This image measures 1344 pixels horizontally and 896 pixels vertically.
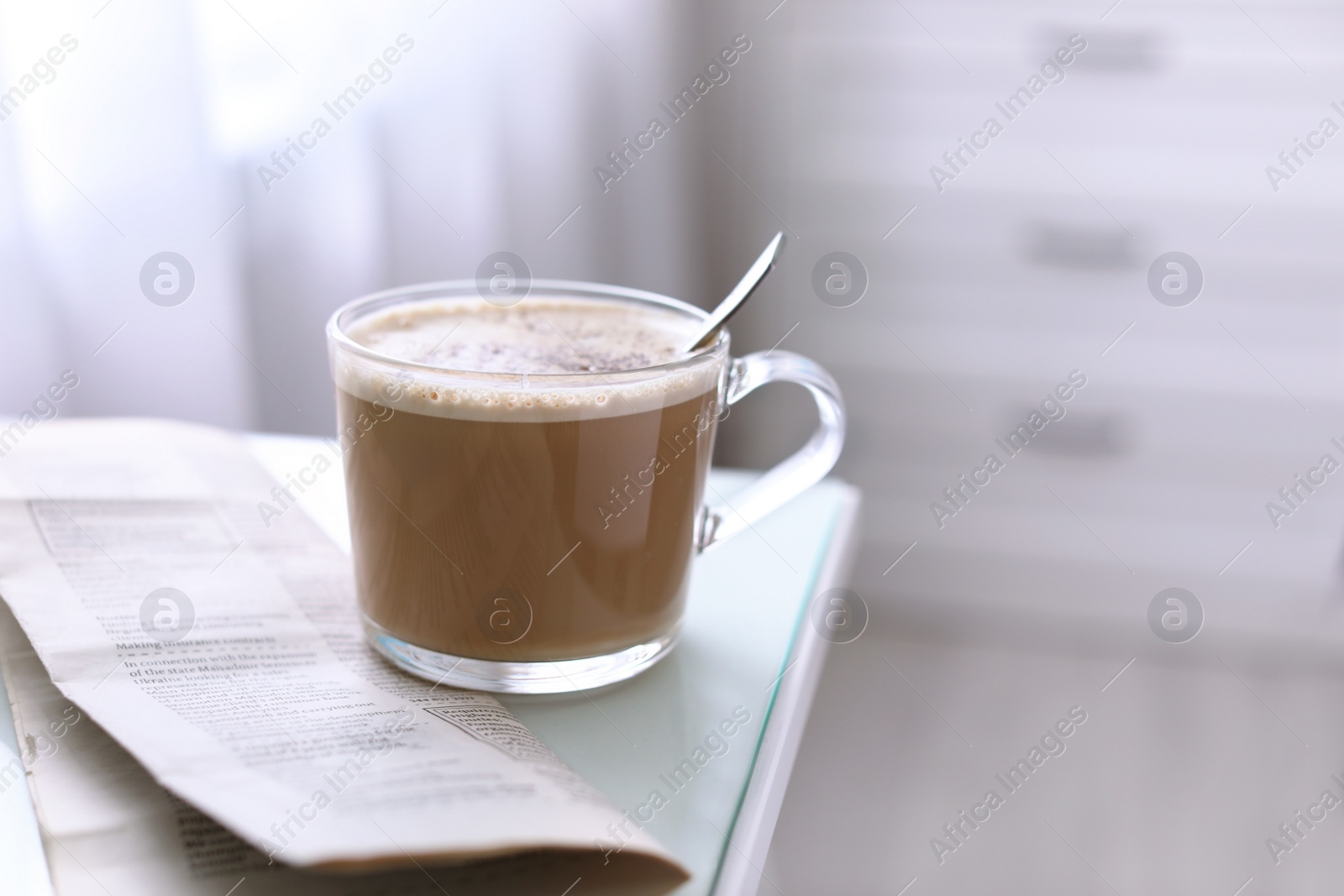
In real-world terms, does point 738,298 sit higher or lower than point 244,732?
higher

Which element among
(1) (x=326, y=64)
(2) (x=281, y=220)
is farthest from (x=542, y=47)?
(2) (x=281, y=220)

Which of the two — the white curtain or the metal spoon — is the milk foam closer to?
the metal spoon

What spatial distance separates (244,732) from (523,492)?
208 millimetres

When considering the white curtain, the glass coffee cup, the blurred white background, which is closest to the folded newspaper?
the glass coffee cup

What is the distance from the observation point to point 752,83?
237cm

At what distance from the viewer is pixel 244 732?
611mm

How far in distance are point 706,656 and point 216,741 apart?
35 centimetres

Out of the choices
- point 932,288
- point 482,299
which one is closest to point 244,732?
point 482,299

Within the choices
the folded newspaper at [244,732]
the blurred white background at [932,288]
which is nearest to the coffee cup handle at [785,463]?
the folded newspaper at [244,732]

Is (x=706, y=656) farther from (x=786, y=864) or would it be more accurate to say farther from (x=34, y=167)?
(x=34, y=167)

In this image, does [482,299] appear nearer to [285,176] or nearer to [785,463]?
[785,463]

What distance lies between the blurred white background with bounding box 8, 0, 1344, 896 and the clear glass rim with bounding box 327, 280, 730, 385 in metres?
0.95

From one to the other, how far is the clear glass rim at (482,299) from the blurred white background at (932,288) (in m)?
0.95

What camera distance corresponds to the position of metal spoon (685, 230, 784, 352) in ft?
2.47
